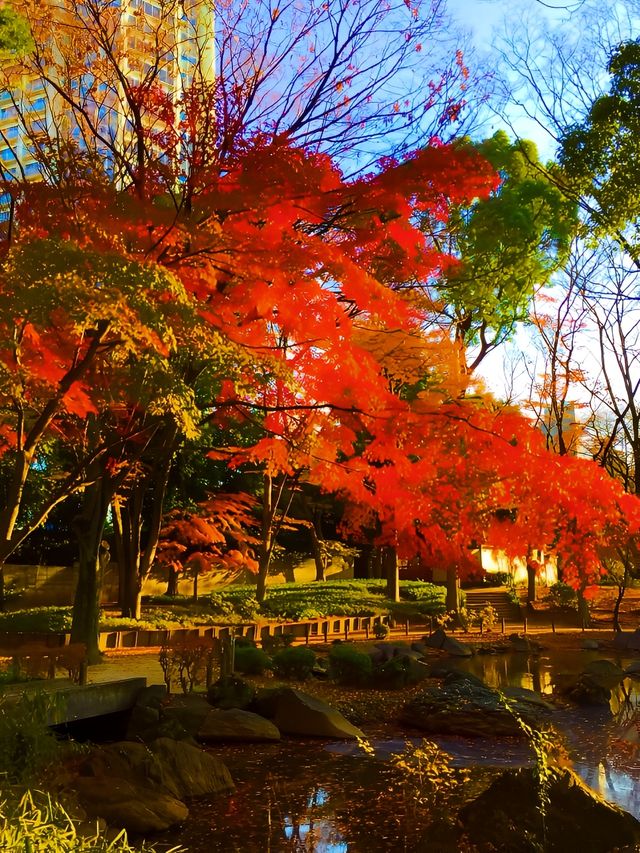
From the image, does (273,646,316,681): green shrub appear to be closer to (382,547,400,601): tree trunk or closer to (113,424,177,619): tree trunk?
(113,424,177,619): tree trunk

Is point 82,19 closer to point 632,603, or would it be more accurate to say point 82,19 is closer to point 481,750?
point 481,750

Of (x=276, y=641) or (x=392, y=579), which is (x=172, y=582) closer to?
(x=392, y=579)

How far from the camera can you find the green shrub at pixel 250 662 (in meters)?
13.4

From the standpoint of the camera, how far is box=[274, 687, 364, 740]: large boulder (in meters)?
9.29

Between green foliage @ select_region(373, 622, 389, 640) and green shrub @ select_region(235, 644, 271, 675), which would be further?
green foliage @ select_region(373, 622, 389, 640)

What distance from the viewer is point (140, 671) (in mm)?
12148

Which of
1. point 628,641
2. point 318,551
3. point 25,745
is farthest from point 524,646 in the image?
point 25,745

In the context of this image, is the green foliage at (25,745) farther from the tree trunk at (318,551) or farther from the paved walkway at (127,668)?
the tree trunk at (318,551)

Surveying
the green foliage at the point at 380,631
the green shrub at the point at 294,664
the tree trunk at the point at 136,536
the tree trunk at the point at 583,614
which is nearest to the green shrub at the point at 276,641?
the green shrub at the point at 294,664

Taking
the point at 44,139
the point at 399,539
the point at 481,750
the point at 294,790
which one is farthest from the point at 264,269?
the point at 399,539

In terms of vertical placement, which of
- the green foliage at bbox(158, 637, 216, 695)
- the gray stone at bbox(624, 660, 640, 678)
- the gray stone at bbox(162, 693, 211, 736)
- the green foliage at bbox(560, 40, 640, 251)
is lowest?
the gray stone at bbox(624, 660, 640, 678)

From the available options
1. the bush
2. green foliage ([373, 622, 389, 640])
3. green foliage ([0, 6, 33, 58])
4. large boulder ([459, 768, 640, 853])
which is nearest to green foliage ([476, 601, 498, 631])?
green foliage ([373, 622, 389, 640])

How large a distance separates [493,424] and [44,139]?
39.7 feet

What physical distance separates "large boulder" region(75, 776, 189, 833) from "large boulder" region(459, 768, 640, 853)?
248cm
